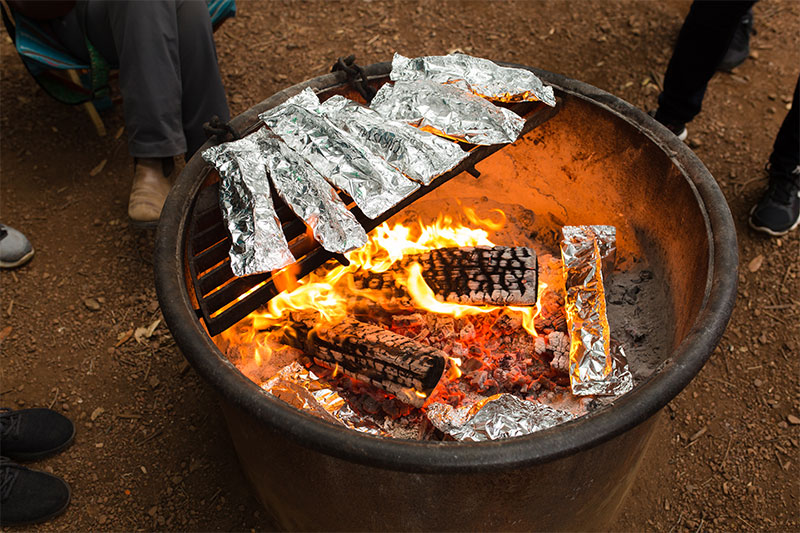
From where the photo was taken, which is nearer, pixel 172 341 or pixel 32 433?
pixel 32 433

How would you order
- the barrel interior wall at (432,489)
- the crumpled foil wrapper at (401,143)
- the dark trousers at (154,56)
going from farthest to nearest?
the dark trousers at (154,56), the crumpled foil wrapper at (401,143), the barrel interior wall at (432,489)

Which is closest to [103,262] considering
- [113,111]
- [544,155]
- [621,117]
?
[113,111]

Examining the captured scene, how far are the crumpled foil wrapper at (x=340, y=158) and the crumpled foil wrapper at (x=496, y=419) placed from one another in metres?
0.60

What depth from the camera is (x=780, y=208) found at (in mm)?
3051

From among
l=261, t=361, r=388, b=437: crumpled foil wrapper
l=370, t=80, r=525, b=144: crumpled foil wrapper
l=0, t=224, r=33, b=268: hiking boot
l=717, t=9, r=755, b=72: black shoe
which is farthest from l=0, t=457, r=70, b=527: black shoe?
l=717, t=9, r=755, b=72: black shoe

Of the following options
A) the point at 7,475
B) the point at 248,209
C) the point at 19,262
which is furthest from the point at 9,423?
the point at 248,209

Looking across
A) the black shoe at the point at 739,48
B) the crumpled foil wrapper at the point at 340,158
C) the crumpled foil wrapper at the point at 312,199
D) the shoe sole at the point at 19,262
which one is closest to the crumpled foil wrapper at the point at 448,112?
the crumpled foil wrapper at the point at 340,158

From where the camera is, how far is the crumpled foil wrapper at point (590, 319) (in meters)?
1.85

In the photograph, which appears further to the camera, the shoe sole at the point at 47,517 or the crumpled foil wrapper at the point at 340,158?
the shoe sole at the point at 47,517

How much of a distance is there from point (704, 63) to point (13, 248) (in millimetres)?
3321

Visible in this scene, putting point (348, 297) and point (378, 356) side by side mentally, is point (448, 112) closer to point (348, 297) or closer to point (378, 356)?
point (348, 297)

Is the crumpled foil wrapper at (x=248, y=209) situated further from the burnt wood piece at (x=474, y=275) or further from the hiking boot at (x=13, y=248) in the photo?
the hiking boot at (x=13, y=248)

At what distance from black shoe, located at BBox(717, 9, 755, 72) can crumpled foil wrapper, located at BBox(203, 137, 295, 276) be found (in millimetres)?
3112

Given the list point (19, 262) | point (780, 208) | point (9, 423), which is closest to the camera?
point (9, 423)
